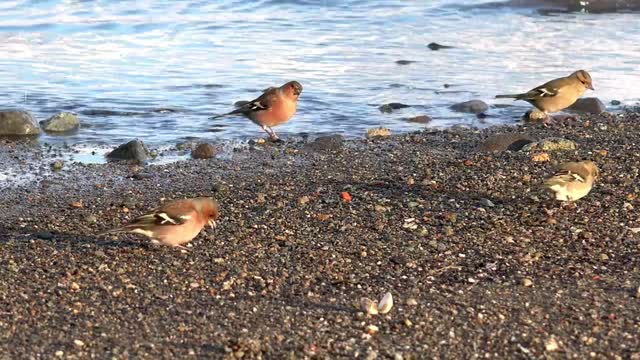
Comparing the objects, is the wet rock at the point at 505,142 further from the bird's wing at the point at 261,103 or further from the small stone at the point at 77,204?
the small stone at the point at 77,204

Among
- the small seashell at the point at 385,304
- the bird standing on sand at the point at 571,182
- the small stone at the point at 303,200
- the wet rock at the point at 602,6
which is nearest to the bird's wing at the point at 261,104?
the small stone at the point at 303,200

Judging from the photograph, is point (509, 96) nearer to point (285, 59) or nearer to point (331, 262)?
point (285, 59)

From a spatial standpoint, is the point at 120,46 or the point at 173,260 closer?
the point at 173,260

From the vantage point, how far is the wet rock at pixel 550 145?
11.1 meters

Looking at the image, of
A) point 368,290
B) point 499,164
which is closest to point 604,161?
point 499,164

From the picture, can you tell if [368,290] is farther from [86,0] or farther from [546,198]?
[86,0]

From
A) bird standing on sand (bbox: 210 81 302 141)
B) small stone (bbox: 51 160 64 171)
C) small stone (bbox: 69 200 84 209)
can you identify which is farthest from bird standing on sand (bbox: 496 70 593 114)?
small stone (bbox: 69 200 84 209)

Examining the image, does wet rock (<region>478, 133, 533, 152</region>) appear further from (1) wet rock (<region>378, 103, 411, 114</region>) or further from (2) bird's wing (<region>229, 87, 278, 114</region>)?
(1) wet rock (<region>378, 103, 411, 114</region>)

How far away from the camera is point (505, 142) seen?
1143 cm

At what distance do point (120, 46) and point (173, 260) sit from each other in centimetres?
1087

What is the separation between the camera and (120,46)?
1809 cm

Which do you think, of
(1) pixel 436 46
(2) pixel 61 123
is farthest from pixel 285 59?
(2) pixel 61 123

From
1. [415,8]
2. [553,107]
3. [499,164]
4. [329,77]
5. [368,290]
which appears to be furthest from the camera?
[415,8]

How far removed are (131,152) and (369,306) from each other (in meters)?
4.97
